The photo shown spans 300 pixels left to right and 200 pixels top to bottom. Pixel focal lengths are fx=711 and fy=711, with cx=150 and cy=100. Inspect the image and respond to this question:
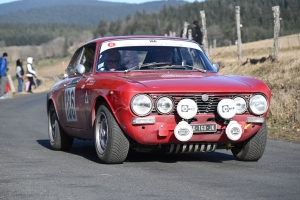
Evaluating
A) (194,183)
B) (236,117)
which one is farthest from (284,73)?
(194,183)

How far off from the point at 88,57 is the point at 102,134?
5.47 feet

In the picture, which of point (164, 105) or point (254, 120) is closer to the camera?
point (164, 105)

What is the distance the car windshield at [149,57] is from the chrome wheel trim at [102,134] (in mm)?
913

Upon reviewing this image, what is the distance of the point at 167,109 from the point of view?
7.38 m

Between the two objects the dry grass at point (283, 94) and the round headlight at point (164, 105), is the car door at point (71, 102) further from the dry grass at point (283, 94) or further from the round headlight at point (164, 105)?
the dry grass at point (283, 94)

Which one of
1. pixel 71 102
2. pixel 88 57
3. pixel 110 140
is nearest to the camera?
pixel 110 140

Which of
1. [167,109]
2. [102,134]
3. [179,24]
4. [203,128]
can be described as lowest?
[179,24]

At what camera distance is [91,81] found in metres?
8.38

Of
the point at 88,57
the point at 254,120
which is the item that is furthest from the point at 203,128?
the point at 88,57

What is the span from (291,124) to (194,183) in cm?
649

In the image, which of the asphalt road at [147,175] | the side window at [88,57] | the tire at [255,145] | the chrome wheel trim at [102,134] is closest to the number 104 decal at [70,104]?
the side window at [88,57]

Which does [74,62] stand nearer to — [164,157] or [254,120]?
[164,157]

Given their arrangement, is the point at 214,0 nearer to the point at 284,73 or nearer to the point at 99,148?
the point at 284,73

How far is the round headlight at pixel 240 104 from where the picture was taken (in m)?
7.60
